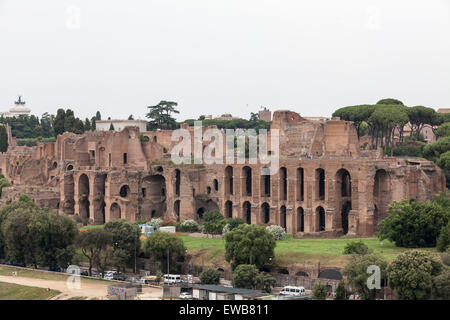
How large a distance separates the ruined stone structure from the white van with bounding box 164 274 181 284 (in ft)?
48.6

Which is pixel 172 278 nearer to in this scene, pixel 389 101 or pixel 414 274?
pixel 414 274

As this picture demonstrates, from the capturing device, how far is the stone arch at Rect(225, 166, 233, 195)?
264 feet

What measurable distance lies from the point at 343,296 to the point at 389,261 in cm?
440

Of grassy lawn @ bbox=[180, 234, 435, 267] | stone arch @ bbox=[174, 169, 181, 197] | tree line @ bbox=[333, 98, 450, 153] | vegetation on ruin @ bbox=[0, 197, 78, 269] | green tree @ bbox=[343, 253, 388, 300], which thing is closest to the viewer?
green tree @ bbox=[343, 253, 388, 300]

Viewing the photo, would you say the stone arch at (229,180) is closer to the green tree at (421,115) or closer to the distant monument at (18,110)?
the green tree at (421,115)

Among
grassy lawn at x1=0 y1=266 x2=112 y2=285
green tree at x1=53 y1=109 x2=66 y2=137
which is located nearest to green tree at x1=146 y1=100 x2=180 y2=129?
green tree at x1=53 y1=109 x2=66 y2=137

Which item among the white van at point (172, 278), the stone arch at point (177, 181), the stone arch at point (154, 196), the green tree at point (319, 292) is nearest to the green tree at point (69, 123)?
the stone arch at point (154, 196)

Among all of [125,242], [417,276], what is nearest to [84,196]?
[125,242]

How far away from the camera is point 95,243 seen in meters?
64.5

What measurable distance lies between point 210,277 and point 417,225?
563 inches

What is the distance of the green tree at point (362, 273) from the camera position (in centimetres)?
5234

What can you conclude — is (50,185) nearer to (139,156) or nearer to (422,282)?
(139,156)

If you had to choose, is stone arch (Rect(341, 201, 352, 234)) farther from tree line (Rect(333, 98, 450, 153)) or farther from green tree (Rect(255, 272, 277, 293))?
green tree (Rect(255, 272, 277, 293))
